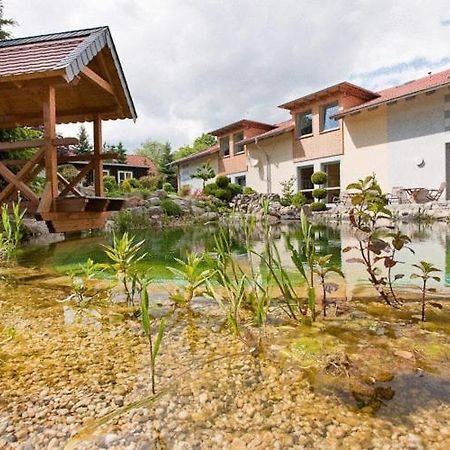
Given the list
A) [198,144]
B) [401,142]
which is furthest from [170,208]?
[198,144]

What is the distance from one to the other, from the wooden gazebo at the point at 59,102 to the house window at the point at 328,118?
13630 mm

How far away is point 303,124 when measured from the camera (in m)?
19.7

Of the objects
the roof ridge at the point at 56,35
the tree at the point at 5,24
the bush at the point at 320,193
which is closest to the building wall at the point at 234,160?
the bush at the point at 320,193

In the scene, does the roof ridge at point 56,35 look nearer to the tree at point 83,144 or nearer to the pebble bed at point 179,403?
the pebble bed at point 179,403

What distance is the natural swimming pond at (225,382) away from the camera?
1.19 m

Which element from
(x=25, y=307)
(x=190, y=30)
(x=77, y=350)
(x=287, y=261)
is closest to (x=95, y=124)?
(x=287, y=261)

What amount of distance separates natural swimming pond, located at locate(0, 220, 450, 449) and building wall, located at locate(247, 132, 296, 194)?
18.7 metres

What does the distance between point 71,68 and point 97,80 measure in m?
1.19

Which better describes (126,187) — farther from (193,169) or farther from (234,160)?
(193,169)

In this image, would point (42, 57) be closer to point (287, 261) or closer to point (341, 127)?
point (287, 261)

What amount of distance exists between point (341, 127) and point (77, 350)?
17.8 m

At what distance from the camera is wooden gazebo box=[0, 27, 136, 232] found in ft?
15.3

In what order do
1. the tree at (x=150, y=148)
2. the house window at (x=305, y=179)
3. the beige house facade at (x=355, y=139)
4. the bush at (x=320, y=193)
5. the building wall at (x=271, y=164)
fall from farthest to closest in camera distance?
the tree at (x=150, y=148) < the building wall at (x=271, y=164) < the house window at (x=305, y=179) < the bush at (x=320, y=193) < the beige house facade at (x=355, y=139)

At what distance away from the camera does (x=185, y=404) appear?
1384 mm
